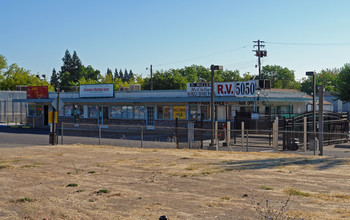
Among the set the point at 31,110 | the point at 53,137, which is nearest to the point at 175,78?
the point at 31,110

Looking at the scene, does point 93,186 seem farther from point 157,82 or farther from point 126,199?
point 157,82

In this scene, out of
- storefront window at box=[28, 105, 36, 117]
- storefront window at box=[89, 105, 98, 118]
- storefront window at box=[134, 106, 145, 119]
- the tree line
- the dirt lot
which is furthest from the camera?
the tree line

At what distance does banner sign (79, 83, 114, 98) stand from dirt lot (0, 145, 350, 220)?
30187mm

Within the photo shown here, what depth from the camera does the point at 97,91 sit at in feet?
164

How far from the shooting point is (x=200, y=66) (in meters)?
122

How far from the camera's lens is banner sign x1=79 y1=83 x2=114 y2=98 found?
48.8 metres

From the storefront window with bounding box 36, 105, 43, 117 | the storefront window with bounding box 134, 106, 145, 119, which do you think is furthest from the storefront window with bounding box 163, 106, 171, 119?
the storefront window with bounding box 36, 105, 43, 117

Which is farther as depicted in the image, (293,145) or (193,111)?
(193,111)

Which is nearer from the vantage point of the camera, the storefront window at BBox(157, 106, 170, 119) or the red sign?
the storefront window at BBox(157, 106, 170, 119)

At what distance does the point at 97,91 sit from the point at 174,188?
129 ft

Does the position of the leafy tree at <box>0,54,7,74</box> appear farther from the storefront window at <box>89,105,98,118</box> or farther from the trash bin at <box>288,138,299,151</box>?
the trash bin at <box>288,138,299,151</box>

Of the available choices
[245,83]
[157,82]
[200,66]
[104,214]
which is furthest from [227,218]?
[200,66]

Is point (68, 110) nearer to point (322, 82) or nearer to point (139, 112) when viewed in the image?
point (139, 112)

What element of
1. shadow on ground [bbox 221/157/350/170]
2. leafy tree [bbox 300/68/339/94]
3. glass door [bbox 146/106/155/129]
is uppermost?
leafy tree [bbox 300/68/339/94]
